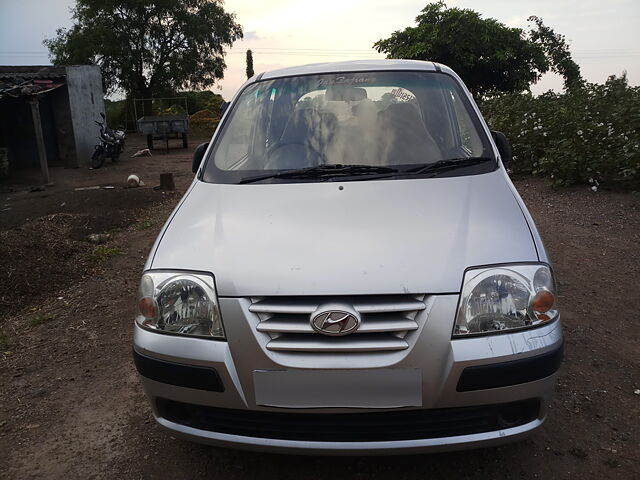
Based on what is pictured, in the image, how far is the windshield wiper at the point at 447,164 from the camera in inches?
98.3

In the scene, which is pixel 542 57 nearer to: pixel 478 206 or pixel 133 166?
pixel 133 166

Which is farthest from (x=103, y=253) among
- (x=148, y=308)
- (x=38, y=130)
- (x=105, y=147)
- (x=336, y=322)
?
(x=105, y=147)

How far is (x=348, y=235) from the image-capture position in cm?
199

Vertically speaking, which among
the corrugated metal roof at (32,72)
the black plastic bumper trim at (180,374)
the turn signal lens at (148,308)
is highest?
the corrugated metal roof at (32,72)

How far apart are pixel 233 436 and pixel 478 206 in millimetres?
1318

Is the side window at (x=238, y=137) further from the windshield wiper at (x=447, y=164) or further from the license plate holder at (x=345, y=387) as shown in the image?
the license plate holder at (x=345, y=387)

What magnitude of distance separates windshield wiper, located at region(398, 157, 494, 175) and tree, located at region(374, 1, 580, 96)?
837 inches

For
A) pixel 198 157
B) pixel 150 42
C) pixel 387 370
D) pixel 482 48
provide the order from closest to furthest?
pixel 387 370
pixel 198 157
pixel 482 48
pixel 150 42

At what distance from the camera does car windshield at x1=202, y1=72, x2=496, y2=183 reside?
2.64 meters

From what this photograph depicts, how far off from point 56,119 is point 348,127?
13664 mm

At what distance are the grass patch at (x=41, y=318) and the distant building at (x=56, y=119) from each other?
10.8 metres

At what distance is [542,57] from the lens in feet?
77.1

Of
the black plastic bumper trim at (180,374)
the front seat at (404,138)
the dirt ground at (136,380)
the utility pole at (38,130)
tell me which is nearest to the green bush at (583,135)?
the dirt ground at (136,380)

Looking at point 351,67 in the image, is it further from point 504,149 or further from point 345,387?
point 345,387
